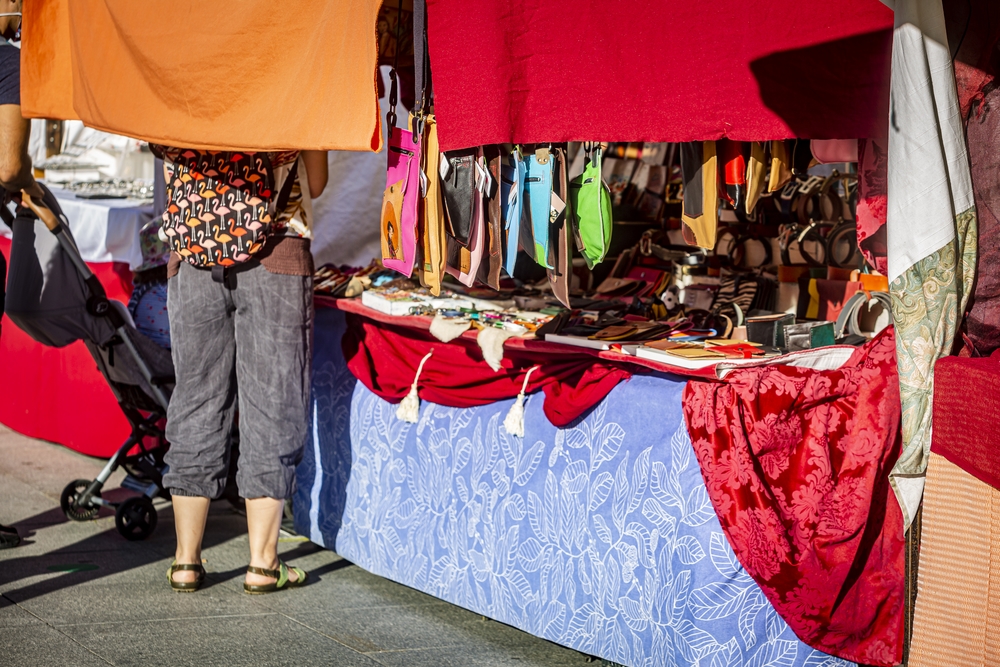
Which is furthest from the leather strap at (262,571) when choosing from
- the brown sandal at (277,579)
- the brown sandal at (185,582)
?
the brown sandal at (185,582)

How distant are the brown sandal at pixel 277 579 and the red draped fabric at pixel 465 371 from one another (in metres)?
0.81

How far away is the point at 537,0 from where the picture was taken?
2809mm

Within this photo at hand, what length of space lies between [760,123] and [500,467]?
5.59ft

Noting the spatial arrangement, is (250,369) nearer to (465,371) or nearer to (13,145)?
(465,371)

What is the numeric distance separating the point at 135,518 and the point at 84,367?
5.45 ft

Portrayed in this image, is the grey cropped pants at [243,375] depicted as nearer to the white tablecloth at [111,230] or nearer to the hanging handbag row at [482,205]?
the hanging handbag row at [482,205]

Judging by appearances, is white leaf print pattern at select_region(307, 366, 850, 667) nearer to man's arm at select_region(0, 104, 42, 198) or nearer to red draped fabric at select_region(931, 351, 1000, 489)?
red draped fabric at select_region(931, 351, 1000, 489)

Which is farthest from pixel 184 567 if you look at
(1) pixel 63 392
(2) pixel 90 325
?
(1) pixel 63 392

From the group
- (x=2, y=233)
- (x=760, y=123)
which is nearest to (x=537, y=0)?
(x=760, y=123)

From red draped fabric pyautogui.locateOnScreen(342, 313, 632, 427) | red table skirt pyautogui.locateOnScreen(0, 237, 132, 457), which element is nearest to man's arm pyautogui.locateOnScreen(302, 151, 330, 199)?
red draped fabric pyautogui.locateOnScreen(342, 313, 632, 427)

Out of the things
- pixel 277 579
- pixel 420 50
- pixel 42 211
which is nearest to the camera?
pixel 420 50

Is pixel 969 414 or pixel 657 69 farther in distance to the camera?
pixel 657 69

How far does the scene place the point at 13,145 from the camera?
4.00 m

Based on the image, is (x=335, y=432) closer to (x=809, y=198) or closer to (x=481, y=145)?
(x=481, y=145)
